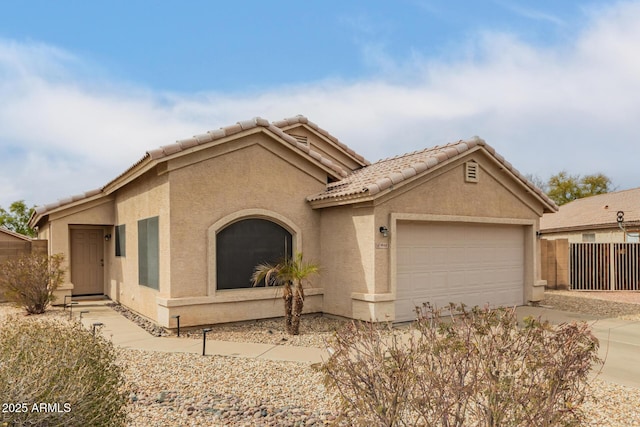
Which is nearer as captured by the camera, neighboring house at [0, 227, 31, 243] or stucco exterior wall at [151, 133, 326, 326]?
stucco exterior wall at [151, 133, 326, 326]

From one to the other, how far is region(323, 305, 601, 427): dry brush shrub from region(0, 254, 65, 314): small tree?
1286cm

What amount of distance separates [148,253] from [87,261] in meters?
6.96

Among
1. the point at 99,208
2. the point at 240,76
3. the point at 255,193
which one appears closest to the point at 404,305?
the point at 255,193

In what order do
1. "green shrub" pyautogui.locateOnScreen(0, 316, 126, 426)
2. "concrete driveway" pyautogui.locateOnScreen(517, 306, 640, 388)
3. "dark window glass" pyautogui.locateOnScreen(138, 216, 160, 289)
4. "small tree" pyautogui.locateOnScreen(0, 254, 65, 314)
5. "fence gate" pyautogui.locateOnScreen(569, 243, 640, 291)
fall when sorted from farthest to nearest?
1. "fence gate" pyautogui.locateOnScreen(569, 243, 640, 291)
2. "small tree" pyautogui.locateOnScreen(0, 254, 65, 314)
3. "dark window glass" pyautogui.locateOnScreen(138, 216, 160, 289)
4. "concrete driveway" pyautogui.locateOnScreen(517, 306, 640, 388)
5. "green shrub" pyautogui.locateOnScreen(0, 316, 126, 426)

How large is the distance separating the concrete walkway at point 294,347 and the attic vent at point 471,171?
4.25 metres

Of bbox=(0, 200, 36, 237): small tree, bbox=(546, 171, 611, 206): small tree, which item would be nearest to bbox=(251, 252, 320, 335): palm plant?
bbox=(0, 200, 36, 237): small tree

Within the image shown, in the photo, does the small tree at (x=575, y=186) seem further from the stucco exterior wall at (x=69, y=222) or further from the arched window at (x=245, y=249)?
the stucco exterior wall at (x=69, y=222)

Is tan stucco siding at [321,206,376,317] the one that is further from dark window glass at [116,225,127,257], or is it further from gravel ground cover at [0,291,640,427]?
dark window glass at [116,225,127,257]

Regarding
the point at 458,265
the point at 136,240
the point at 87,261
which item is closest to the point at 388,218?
the point at 458,265

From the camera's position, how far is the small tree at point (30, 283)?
1355 centimetres

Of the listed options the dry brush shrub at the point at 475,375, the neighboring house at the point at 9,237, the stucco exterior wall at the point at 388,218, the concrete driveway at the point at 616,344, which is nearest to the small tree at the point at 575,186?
the stucco exterior wall at the point at 388,218

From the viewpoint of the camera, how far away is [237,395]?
6.39m

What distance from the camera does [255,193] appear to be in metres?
11.6

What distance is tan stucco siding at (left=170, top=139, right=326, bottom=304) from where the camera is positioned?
1065cm
